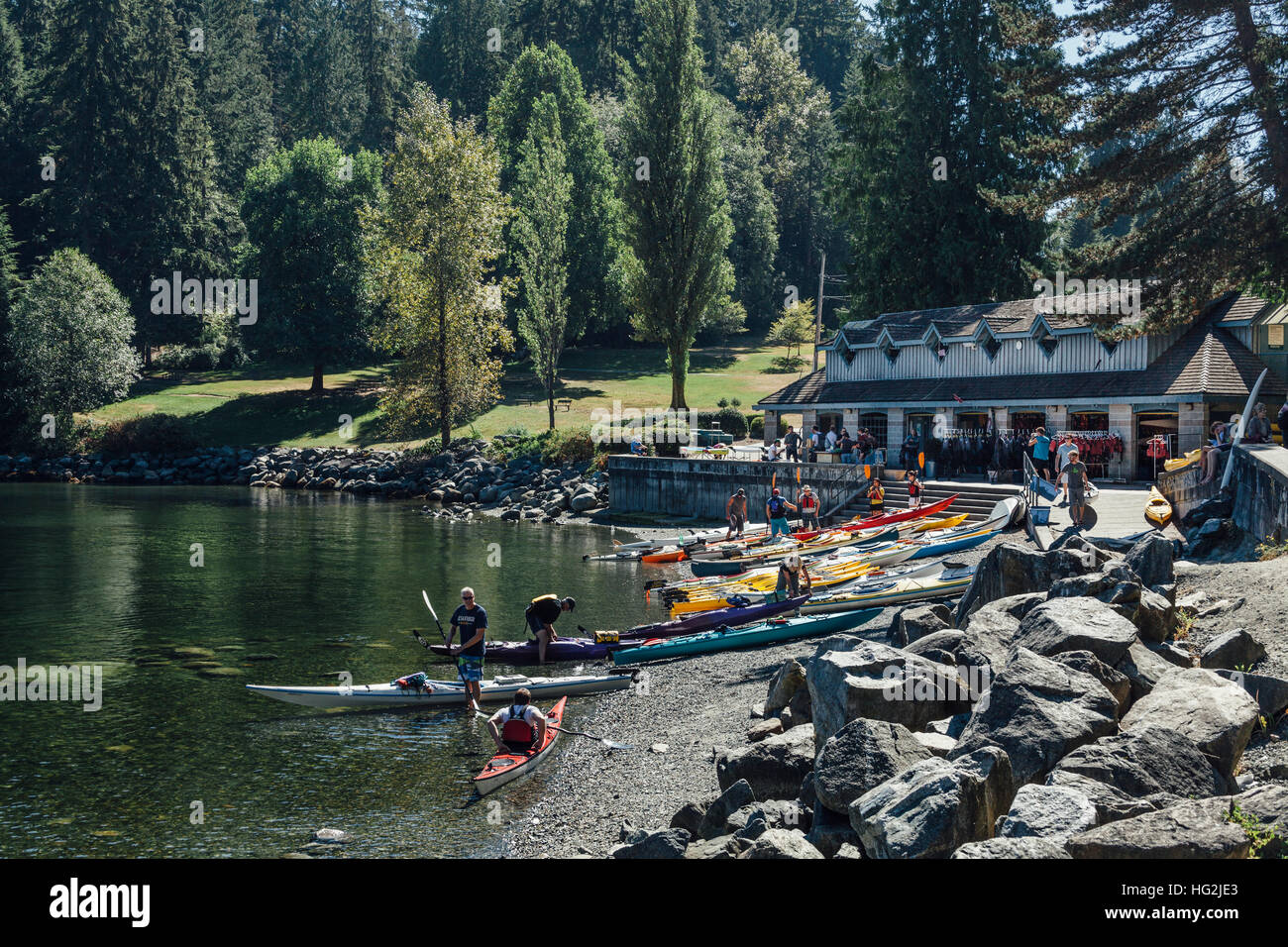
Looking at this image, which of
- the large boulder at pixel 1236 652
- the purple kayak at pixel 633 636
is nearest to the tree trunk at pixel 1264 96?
the purple kayak at pixel 633 636

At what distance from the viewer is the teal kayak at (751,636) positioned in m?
24.6

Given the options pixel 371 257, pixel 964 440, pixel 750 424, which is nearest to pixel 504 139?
pixel 371 257

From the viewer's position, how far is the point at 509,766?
17031 mm

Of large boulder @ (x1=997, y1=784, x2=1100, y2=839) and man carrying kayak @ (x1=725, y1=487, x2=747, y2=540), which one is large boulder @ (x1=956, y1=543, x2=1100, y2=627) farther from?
man carrying kayak @ (x1=725, y1=487, x2=747, y2=540)

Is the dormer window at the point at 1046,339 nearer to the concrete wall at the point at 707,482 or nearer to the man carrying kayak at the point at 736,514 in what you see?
the concrete wall at the point at 707,482

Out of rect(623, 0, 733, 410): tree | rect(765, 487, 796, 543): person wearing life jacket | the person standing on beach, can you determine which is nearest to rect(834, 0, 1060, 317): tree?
rect(623, 0, 733, 410): tree

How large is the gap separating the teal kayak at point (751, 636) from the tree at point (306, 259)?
5980 cm

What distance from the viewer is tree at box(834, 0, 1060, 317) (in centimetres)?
6100

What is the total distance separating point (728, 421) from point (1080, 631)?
5081 cm

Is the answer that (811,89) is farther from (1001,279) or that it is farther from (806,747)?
(806,747)

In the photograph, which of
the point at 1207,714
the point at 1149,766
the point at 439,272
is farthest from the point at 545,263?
the point at 1149,766

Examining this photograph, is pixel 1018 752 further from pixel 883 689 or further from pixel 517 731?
pixel 517 731
